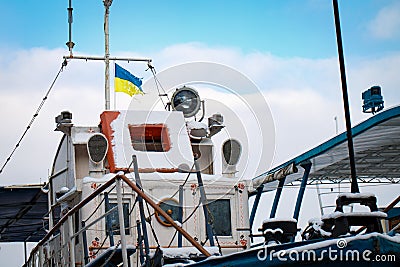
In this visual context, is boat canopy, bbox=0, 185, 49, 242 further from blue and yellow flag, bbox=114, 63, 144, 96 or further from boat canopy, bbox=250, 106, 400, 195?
boat canopy, bbox=250, 106, 400, 195

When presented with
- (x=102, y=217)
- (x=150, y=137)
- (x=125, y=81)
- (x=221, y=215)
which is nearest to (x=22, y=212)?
(x=125, y=81)

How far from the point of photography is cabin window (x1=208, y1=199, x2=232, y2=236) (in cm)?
1152

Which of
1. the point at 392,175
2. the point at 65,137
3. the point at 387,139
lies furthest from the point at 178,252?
the point at 392,175

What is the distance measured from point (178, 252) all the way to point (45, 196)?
32.1 ft

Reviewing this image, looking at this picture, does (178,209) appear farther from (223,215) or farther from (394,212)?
(394,212)

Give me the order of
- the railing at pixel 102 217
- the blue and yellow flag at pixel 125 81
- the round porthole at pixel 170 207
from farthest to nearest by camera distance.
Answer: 1. the blue and yellow flag at pixel 125 81
2. the round porthole at pixel 170 207
3. the railing at pixel 102 217

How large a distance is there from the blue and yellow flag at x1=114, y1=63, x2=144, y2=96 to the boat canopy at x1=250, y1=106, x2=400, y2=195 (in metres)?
3.79

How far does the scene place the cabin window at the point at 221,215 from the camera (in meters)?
11.5

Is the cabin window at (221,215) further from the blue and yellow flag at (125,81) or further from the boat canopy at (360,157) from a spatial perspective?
the blue and yellow flag at (125,81)

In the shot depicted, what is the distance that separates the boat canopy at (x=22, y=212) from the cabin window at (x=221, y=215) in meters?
5.38

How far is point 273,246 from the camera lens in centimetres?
673

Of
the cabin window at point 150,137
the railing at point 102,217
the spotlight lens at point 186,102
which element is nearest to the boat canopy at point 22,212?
the cabin window at point 150,137

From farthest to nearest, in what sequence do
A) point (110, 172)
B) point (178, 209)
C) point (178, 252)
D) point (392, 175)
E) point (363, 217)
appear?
1. point (392, 175)
2. point (110, 172)
3. point (178, 209)
4. point (178, 252)
5. point (363, 217)

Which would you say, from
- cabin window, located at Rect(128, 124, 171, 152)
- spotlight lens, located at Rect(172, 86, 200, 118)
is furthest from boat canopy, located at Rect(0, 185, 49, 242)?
spotlight lens, located at Rect(172, 86, 200, 118)
